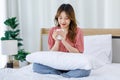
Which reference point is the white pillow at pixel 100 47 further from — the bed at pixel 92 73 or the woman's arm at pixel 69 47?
the woman's arm at pixel 69 47

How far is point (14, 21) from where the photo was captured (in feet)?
10.6

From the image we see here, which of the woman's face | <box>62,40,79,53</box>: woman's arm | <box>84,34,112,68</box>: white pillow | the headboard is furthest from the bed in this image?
the woman's face

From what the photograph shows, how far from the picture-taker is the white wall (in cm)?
334

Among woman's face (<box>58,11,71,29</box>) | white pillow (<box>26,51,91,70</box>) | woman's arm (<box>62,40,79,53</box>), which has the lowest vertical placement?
white pillow (<box>26,51,91,70</box>)

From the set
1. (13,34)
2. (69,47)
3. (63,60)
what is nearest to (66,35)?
(69,47)

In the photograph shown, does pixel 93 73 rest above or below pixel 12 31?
below

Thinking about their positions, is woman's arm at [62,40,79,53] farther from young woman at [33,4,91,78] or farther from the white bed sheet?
the white bed sheet

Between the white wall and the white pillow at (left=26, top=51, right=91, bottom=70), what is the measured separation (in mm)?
1370

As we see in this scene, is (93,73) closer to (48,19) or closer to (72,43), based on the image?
(72,43)

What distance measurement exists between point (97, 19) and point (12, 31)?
114cm

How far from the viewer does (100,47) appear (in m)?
2.90

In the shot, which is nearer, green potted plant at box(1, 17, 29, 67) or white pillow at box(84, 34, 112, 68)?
white pillow at box(84, 34, 112, 68)

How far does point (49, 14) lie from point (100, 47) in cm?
96

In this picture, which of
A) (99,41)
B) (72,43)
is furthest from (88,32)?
(72,43)
